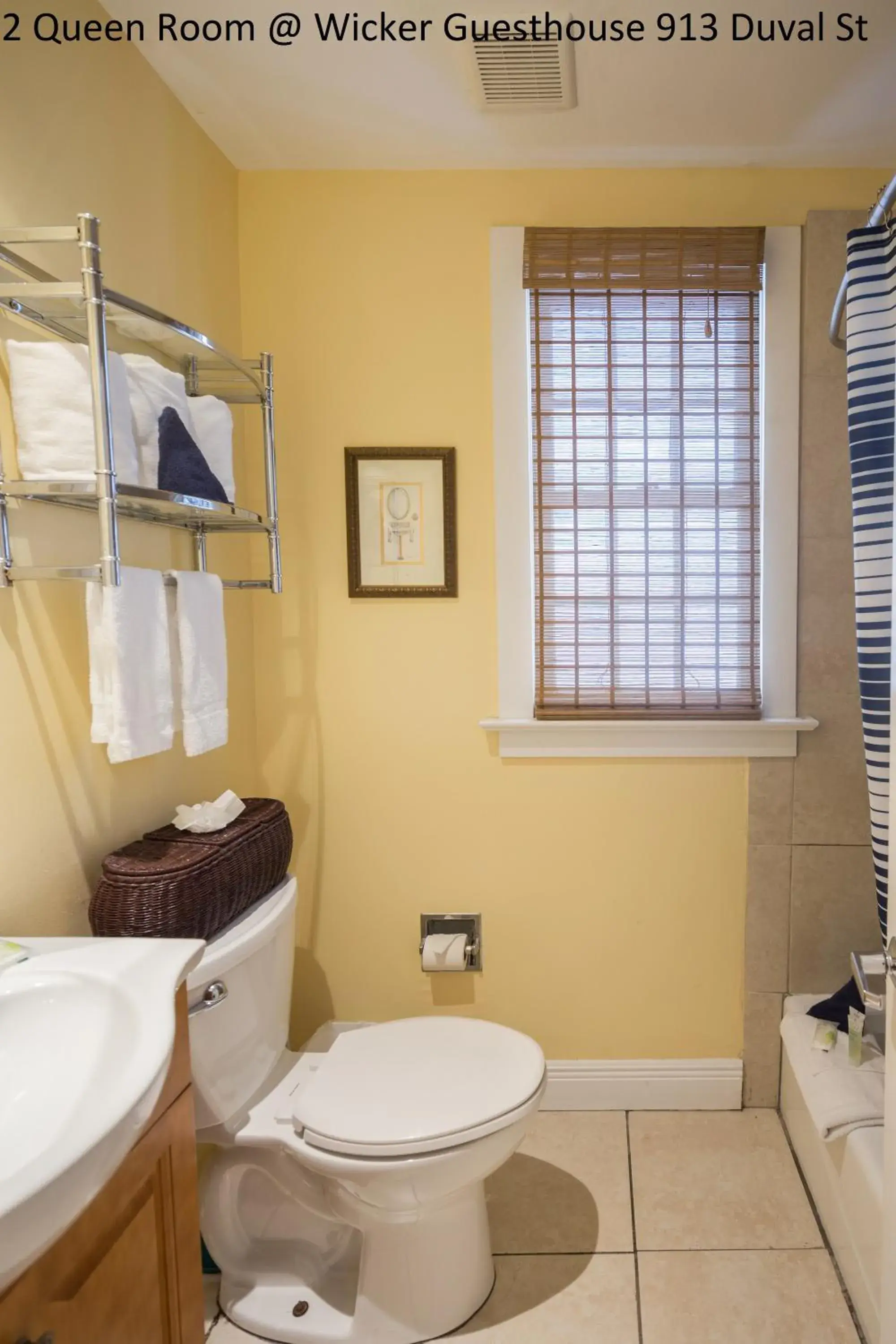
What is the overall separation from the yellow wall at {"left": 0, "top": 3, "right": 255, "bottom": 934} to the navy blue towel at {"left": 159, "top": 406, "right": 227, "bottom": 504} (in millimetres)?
165

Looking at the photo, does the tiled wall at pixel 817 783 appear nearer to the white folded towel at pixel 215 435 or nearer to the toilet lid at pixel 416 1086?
the toilet lid at pixel 416 1086

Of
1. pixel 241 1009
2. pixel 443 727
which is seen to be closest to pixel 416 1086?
pixel 241 1009

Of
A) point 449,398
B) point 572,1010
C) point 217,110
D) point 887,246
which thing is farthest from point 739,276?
point 572,1010

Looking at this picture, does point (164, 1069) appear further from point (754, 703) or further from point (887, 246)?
point (887, 246)

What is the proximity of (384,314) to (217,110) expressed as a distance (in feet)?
1.72

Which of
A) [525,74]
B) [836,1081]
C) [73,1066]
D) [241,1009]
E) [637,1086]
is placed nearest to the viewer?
[73,1066]

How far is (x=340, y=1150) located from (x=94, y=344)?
1301 millimetres

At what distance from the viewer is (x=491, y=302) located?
191 cm

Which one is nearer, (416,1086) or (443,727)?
(416,1086)

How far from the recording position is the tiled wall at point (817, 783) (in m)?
1.90

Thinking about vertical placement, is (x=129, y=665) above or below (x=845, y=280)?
below

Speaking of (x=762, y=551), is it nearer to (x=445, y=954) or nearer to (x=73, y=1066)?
(x=445, y=954)

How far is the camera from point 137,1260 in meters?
0.97

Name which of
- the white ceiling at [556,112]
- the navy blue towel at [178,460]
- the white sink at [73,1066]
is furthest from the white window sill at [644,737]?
the white ceiling at [556,112]
